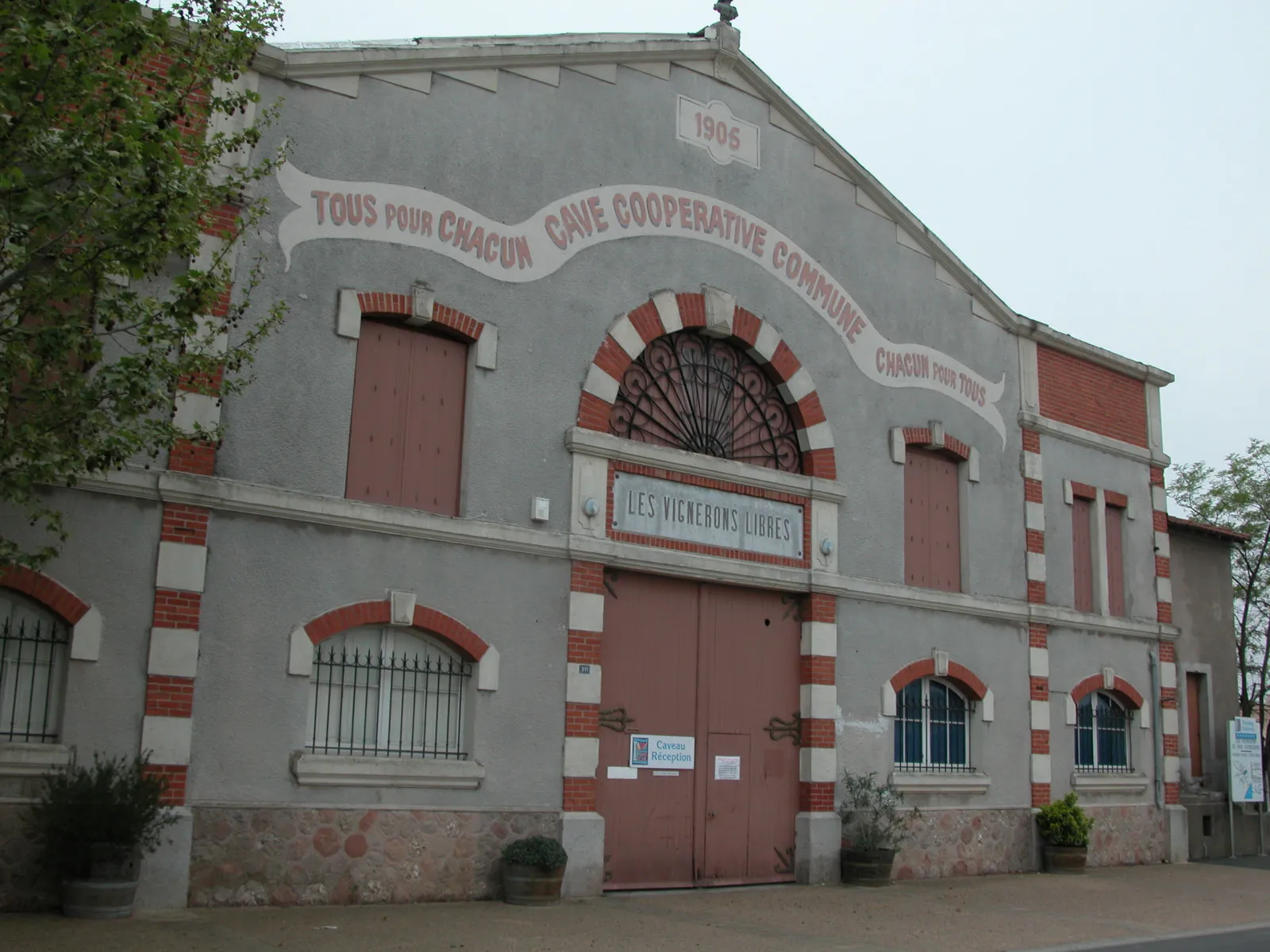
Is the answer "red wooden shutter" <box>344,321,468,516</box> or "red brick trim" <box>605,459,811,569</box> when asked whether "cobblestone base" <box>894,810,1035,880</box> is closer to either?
"red brick trim" <box>605,459,811,569</box>

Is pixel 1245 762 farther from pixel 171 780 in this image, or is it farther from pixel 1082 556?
pixel 171 780

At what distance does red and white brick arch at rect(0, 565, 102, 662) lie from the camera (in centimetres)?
1062

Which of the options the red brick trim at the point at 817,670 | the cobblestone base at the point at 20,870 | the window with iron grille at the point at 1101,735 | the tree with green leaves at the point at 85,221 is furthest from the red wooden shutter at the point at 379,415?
the window with iron grille at the point at 1101,735

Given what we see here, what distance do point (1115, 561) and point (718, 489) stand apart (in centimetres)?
841

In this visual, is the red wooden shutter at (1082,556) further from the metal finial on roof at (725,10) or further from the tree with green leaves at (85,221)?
the tree with green leaves at (85,221)

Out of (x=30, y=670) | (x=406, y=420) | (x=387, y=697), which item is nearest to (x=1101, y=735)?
(x=387, y=697)

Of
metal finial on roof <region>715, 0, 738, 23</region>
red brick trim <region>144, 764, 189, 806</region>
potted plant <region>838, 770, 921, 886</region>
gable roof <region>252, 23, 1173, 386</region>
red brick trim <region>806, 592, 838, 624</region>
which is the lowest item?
potted plant <region>838, 770, 921, 886</region>

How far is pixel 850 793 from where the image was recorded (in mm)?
15797

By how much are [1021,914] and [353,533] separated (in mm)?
7872

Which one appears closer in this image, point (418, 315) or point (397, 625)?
point (397, 625)

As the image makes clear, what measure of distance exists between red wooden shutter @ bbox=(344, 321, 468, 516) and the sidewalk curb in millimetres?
6923

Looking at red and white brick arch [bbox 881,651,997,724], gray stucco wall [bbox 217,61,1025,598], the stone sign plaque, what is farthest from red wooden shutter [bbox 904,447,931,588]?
the stone sign plaque

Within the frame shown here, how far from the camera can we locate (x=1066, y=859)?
17.8m

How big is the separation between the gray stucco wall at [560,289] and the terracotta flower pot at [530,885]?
11.3ft
